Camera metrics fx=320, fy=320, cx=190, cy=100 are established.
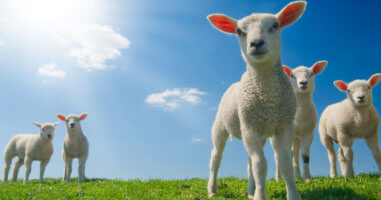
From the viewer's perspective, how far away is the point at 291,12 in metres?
5.21

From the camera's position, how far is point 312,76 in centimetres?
825

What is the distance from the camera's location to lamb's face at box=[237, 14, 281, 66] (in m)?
4.50

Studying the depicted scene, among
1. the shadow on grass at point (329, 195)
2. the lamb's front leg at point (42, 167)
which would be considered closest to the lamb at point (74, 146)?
the lamb's front leg at point (42, 167)

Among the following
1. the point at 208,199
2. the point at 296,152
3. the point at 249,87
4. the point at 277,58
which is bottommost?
the point at 208,199

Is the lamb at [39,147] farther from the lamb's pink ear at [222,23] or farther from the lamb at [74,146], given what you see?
the lamb's pink ear at [222,23]

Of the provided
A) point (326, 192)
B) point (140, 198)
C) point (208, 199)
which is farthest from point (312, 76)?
point (140, 198)

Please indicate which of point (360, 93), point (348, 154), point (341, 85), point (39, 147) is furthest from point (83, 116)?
point (360, 93)

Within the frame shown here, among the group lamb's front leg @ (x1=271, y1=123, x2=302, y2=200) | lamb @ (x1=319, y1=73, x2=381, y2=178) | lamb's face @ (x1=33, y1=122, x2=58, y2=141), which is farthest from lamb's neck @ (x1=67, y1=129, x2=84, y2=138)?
lamb's front leg @ (x1=271, y1=123, x2=302, y2=200)

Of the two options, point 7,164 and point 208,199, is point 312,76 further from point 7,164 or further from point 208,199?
point 7,164

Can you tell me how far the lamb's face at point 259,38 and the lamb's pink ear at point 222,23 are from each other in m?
0.43

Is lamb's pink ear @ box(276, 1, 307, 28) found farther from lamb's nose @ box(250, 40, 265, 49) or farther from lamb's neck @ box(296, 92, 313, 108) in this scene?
lamb's neck @ box(296, 92, 313, 108)

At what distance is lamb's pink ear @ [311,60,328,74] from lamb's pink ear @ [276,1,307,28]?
11.4 feet

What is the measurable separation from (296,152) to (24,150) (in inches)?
458

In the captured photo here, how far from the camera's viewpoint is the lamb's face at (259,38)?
4504 mm
